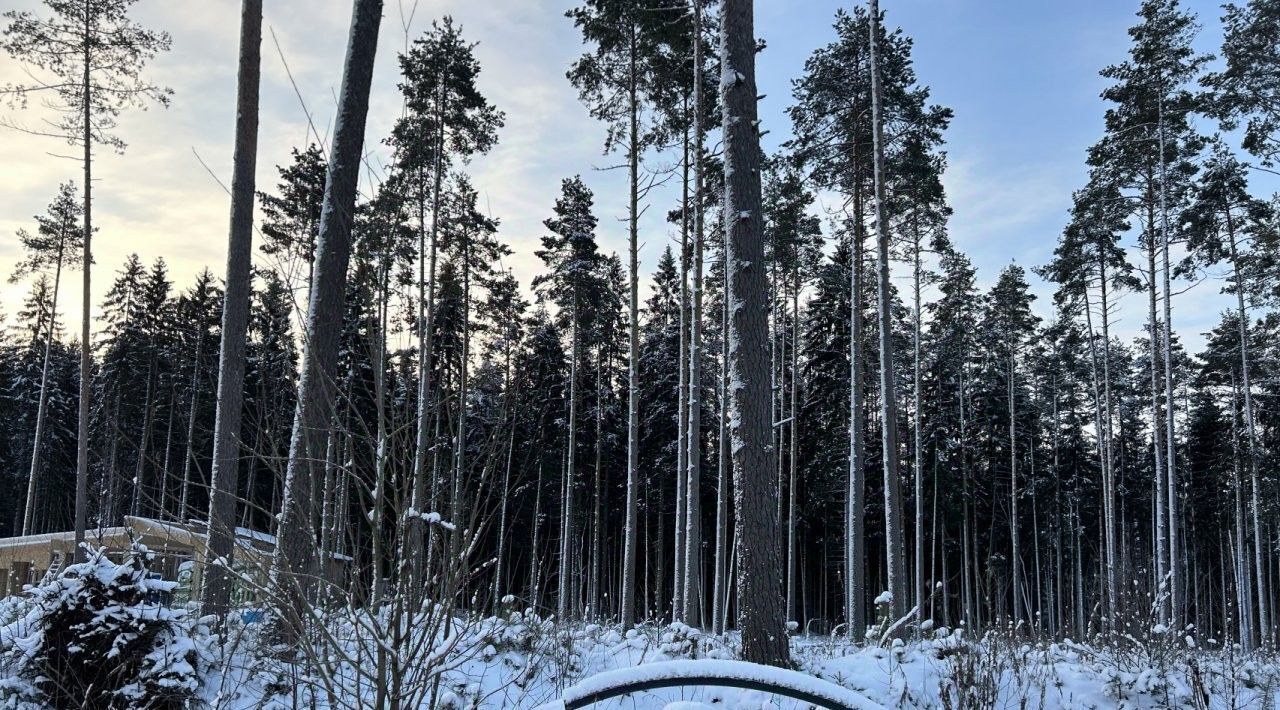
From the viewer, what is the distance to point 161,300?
27922 millimetres

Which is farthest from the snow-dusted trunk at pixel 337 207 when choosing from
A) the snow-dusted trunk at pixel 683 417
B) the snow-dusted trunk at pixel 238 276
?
the snow-dusted trunk at pixel 683 417

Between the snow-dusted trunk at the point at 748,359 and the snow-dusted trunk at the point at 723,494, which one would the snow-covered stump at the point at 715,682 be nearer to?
the snow-dusted trunk at the point at 748,359

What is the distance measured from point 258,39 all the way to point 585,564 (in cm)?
2805

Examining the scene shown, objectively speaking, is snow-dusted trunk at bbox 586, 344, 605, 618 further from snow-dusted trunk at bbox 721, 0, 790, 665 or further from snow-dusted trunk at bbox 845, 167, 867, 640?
snow-dusted trunk at bbox 721, 0, 790, 665

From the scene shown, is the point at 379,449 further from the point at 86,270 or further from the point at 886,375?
the point at 86,270

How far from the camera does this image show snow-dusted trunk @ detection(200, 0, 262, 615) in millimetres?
6152

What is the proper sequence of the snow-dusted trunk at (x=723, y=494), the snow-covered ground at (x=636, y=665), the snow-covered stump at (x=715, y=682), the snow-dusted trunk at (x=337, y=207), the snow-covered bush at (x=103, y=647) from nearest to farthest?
the snow-covered stump at (x=715, y=682) → the snow-covered ground at (x=636, y=665) → the snow-covered bush at (x=103, y=647) → the snow-dusted trunk at (x=337, y=207) → the snow-dusted trunk at (x=723, y=494)

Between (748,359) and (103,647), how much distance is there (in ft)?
14.7

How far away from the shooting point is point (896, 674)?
5902 millimetres

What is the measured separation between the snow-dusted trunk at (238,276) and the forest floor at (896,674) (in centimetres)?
137

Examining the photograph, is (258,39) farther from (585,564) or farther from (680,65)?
(585,564)

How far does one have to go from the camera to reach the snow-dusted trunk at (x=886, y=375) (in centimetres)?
1063

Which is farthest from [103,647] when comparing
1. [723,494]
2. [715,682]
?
[723,494]

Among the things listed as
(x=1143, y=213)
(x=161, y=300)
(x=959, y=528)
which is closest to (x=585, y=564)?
(x=959, y=528)
